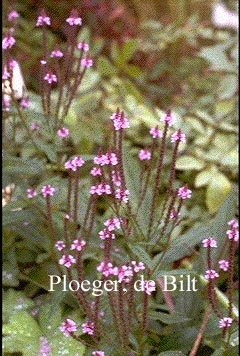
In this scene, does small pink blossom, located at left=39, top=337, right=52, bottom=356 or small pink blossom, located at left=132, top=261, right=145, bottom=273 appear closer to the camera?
small pink blossom, located at left=132, top=261, right=145, bottom=273

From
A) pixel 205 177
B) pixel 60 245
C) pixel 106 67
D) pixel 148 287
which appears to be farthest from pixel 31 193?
pixel 106 67

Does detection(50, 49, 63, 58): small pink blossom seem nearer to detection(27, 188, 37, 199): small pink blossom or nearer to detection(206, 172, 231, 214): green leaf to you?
detection(27, 188, 37, 199): small pink blossom

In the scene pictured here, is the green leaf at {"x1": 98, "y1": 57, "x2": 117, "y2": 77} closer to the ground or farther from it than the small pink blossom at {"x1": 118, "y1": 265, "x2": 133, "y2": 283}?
farther from it

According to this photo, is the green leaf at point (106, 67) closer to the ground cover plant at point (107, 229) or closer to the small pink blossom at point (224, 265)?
the ground cover plant at point (107, 229)

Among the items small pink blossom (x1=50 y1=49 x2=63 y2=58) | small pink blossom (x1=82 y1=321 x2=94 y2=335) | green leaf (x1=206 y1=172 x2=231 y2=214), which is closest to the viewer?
small pink blossom (x1=82 y1=321 x2=94 y2=335)

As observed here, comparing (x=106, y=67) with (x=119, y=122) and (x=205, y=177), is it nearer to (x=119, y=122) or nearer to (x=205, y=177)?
(x=205, y=177)

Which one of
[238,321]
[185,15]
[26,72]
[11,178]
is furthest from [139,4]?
[238,321]

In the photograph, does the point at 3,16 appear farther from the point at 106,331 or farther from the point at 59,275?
the point at 106,331

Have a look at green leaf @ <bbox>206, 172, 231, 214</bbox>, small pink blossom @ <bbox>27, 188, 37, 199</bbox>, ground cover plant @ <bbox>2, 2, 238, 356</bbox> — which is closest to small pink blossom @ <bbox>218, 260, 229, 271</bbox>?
ground cover plant @ <bbox>2, 2, 238, 356</bbox>
